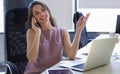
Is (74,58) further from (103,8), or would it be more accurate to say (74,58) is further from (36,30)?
(103,8)

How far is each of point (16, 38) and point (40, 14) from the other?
51cm

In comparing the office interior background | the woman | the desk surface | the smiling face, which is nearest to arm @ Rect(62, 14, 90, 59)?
the woman

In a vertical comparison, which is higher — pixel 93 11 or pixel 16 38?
pixel 93 11

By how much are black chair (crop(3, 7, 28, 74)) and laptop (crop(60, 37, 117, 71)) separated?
2.73ft

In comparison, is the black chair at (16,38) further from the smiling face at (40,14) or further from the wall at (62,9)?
the wall at (62,9)

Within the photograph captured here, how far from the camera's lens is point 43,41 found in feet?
7.11

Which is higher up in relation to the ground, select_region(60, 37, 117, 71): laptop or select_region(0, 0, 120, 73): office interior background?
select_region(0, 0, 120, 73): office interior background

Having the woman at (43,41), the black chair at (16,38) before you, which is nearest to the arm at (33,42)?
the woman at (43,41)

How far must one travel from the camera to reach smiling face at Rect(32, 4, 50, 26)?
85.0 inches

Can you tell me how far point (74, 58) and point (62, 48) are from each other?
0.17 m

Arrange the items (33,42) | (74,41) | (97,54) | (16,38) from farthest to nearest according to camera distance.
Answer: (16,38) → (74,41) → (33,42) → (97,54)

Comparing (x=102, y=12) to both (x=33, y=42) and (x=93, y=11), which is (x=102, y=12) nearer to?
(x=93, y=11)

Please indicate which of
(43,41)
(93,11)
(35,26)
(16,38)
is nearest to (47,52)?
(43,41)

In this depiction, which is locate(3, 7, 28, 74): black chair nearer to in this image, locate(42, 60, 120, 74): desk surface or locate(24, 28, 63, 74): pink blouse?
locate(24, 28, 63, 74): pink blouse
